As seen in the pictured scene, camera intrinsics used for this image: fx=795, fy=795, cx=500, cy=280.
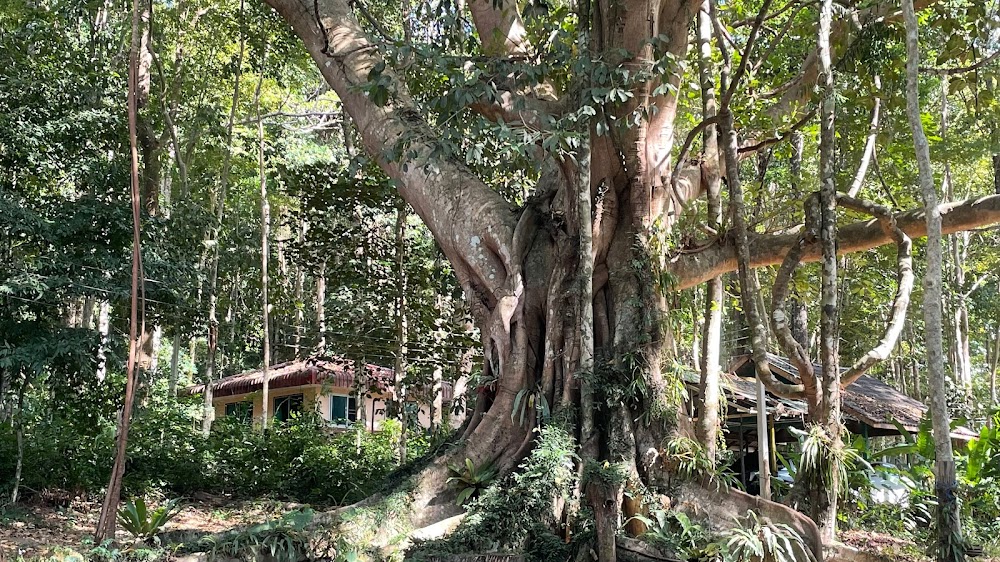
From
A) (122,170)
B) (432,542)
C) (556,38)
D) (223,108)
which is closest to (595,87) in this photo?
(556,38)

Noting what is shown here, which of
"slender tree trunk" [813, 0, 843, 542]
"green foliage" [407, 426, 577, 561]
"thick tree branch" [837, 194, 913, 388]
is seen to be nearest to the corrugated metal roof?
"thick tree branch" [837, 194, 913, 388]

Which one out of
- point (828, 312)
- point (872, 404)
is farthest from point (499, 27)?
point (872, 404)

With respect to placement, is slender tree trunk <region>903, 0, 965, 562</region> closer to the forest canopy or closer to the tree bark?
the forest canopy

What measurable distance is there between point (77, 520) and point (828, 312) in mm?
7531

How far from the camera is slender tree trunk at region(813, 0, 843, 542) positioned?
238 inches

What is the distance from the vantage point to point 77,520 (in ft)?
26.9

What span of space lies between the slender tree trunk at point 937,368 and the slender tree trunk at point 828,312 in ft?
2.30

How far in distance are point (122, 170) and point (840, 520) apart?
9.25m

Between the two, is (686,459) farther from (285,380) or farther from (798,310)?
(285,380)

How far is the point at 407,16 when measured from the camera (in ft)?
37.3

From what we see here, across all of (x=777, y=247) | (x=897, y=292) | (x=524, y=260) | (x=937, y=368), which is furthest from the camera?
(x=777, y=247)

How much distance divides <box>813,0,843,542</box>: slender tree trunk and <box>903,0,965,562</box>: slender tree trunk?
70cm

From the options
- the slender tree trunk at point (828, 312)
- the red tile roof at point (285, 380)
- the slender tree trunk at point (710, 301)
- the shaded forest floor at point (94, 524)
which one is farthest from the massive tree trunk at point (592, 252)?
the red tile roof at point (285, 380)

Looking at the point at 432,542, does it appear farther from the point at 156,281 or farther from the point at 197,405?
the point at 197,405
